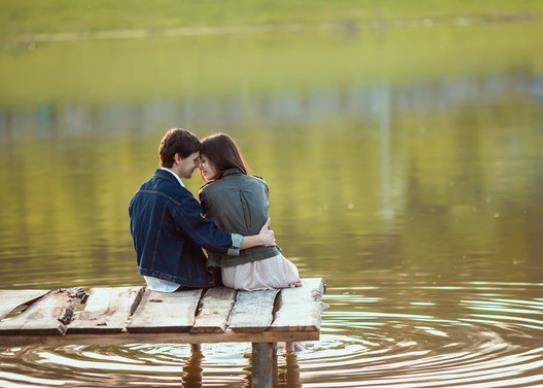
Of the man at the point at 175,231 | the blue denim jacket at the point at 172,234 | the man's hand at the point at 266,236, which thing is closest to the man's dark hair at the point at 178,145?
the man at the point at 175,231

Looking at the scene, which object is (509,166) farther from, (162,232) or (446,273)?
(162,232)

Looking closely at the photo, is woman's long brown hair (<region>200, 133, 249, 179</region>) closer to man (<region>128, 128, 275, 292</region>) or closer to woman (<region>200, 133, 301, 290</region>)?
woman (<region>200, 133, 301, 290</region>)

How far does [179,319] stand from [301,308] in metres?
0.73

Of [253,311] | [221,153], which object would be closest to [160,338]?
[253,311]

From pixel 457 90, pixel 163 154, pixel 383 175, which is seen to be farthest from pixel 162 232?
pixel 457 90

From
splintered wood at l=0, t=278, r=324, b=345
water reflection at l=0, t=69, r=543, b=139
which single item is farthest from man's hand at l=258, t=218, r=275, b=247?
water reflection at l=0, t=69, r=543, b=139

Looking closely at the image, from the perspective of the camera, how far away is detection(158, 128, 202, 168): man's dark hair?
9.86 m

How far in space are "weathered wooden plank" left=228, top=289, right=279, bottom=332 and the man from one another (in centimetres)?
33

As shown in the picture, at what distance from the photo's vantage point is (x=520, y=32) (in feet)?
248

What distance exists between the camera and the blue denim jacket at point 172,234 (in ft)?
31.7

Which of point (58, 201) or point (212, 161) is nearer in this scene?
point (212, 161)

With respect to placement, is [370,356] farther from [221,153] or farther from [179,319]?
[179,319]

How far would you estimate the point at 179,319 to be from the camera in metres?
8.95

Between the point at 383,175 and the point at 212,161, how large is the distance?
11983 mm
